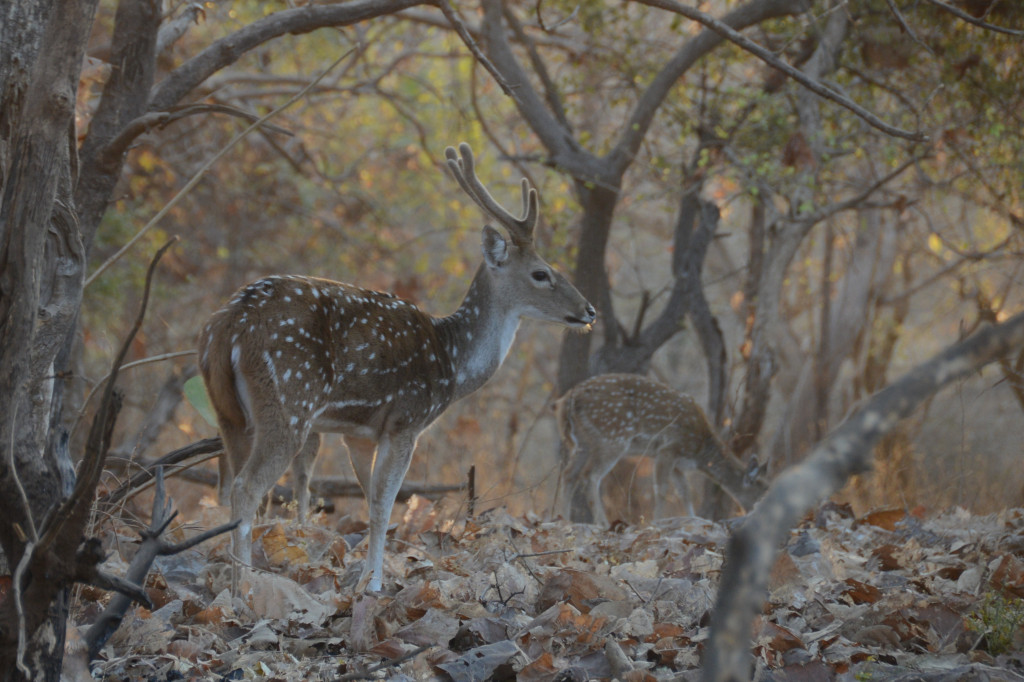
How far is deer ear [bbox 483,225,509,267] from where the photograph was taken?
6239 millimetres

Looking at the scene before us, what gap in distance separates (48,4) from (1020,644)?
4.17 m

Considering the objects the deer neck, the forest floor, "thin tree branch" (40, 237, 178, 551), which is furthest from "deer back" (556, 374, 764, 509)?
"thin tree branch" (40, 237, 178, 551)

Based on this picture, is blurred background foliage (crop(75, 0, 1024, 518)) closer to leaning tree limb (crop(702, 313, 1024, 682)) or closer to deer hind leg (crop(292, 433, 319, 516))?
deer hind leg (crop(292, 433, 319, 516))

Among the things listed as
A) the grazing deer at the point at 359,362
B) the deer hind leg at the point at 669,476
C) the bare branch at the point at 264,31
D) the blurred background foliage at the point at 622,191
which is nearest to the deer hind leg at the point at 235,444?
the grazing deer at the point at 359,362

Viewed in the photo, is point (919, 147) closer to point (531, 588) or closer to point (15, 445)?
point (531, 588)

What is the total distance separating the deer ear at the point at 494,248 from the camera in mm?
6239

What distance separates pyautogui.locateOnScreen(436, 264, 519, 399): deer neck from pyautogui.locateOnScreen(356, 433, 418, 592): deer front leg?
0.67m

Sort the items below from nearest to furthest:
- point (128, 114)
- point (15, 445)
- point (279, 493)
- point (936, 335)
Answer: point (15, 445) → point (128, 114) → point (279, 493) → point (936, 335)

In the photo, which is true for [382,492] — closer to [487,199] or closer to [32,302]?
[487,199]

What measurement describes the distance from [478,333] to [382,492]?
1439mm

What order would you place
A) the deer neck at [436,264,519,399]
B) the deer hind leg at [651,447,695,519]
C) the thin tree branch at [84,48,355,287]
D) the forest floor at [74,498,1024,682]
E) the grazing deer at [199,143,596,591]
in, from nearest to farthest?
the thin tree branch at [84,48,355,287]
the forest floor at [74,498,1024,682]
the grazing deer at [199,143,596,591]
the deer neck at [436,264,519,399]
the deer hind leg at [651,447,695,519]

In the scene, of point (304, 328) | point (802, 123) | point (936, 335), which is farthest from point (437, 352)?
point (936, 335)

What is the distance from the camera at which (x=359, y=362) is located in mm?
5137

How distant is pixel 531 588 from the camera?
4281mm
